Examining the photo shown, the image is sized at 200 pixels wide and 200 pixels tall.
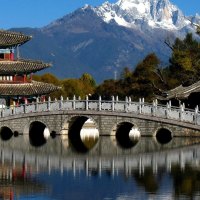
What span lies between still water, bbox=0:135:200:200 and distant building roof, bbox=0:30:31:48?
1801cm

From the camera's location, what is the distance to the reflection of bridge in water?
39312mm

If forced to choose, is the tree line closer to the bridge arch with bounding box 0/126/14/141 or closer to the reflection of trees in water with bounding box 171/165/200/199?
the bridge arch with bounding box 0/126/14/141

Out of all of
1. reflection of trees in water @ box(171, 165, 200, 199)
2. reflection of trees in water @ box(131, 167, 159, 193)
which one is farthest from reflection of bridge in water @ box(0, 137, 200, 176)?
reflection of trees in water @ box(171, 165, 200, 199)

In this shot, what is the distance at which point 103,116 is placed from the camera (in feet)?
191

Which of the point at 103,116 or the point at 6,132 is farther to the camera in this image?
the point at 6,132

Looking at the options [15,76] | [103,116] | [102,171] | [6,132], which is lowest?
[102,171]

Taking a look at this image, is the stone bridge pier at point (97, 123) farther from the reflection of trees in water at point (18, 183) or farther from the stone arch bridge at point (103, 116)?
the reflection of trees in water at point (18, 183)

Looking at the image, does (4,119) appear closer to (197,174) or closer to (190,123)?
(190,123)

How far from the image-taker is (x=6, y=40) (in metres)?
71.9

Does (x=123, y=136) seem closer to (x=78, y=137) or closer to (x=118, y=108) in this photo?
(x=78, y=137)

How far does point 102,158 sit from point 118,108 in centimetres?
1368

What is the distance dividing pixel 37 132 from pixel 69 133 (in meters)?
4.63

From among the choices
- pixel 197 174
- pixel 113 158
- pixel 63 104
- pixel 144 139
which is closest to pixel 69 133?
pixel 63 104

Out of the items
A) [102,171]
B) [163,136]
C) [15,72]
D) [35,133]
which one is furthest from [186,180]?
[15,72]
